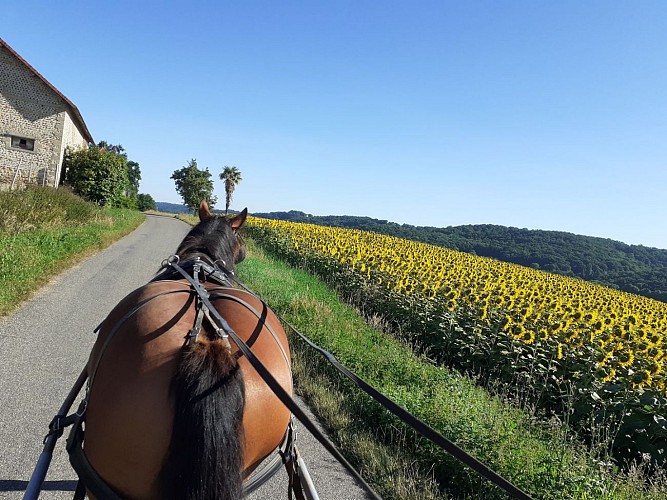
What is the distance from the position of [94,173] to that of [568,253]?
162 feet

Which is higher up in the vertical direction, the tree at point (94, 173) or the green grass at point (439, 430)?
the tree at point (94, 173)

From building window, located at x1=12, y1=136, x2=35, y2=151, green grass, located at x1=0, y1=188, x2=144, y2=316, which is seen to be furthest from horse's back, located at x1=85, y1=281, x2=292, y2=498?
building window, located at x1=12, y1=136, x2=35, y2=151

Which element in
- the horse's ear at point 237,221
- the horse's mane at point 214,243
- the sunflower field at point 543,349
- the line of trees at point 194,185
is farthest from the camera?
the line of trees at point 194,185

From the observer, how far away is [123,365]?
187cm

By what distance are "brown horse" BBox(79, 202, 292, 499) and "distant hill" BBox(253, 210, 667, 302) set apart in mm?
35738

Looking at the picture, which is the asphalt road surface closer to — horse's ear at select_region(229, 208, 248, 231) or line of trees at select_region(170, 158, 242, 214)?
horse's ear at select_region(229, 208, 248, 231)

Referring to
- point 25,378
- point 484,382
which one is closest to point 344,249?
point 484,382

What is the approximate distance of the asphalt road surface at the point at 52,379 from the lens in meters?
3.15

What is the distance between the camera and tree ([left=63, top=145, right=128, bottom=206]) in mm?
29078

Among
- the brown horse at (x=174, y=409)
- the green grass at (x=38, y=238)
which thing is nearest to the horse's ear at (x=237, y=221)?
the brown horse at (x=174, y=409)

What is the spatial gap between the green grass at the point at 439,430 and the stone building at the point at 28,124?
27457 millimetres

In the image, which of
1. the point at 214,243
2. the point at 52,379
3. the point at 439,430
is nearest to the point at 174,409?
the point at 214,243

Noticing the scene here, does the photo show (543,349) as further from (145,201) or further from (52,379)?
(145,201)

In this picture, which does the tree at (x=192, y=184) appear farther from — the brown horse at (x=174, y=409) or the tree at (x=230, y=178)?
the brown horse at (x=174, y=409)
